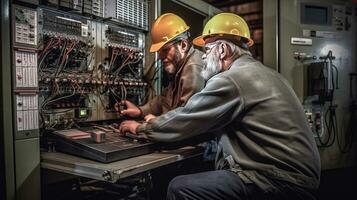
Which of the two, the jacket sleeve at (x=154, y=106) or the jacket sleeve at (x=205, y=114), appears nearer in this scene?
the jacket sleeve at (x=205, y=114)

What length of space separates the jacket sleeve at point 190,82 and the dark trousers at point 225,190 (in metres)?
0.56

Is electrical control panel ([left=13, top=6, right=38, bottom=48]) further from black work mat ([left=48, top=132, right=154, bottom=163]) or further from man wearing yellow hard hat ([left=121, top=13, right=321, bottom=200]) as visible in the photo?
man wearing yellow hard hat ([left=121, top=13, right=321, bottom=200])

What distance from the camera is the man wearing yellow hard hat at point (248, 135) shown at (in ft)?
4.18

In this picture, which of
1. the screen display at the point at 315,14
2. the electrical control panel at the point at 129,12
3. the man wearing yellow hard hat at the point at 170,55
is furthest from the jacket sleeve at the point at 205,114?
the screen display at the point at 315,14

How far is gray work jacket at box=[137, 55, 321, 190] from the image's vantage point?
4.26 feet

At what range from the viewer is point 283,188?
1.27 metres

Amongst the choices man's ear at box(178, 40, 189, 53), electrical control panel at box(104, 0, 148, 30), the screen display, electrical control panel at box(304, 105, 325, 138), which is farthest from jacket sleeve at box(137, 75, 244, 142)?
the screen display

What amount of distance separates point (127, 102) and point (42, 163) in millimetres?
805

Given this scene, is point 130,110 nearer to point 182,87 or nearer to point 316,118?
point 182,87

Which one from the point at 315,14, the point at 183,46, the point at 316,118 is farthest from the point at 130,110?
the point at 315,14

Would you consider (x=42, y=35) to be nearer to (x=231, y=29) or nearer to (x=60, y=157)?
(x=60, y=157)

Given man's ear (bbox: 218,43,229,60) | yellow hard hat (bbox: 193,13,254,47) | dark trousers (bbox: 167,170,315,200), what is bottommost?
dark trousers (bbox: 167,170,315,200)

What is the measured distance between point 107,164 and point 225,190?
0.49 m

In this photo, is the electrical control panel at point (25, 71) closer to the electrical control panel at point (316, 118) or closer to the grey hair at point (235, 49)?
the grey hair at point (235, 49)
